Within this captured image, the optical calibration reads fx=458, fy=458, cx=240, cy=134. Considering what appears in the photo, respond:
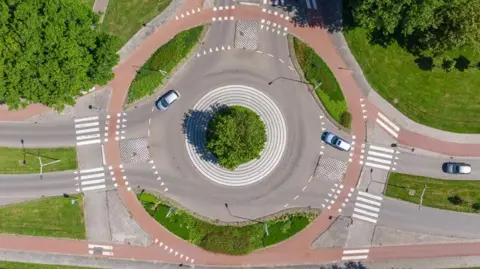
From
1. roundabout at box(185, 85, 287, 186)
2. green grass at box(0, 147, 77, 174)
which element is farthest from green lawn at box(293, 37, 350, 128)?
green grass at box(0, 147, 77, 174)

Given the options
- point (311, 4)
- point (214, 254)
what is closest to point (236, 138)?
point (214, 254)

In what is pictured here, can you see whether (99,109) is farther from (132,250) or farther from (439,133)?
(439,133)

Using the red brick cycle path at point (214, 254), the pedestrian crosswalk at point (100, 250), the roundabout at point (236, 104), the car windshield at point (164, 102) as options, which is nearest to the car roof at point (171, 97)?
the car windshield at point (164, 102)

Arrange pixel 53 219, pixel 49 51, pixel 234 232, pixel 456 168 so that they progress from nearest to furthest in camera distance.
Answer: pixel 49 51
pixel 456 168
pixel 234 232
pixel 53 219

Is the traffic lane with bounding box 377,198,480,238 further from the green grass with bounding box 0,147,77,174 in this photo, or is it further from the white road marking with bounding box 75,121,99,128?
the green grass with bounding box 0,147,77,174

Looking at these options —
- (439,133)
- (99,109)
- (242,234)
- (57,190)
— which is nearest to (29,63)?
(99,109)

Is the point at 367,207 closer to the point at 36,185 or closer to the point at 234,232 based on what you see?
the point at 234,232

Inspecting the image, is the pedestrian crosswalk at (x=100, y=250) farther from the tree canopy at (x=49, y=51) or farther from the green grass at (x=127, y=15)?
the green grass at (x=127, y=15)
